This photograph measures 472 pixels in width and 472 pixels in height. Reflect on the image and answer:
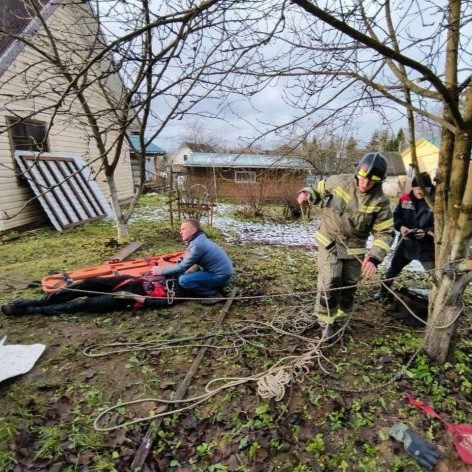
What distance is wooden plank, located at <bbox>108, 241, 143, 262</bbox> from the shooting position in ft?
21.9

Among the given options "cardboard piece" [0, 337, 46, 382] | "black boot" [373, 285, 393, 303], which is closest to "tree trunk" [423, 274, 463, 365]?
"black boot" [373, 285, 393, 303]

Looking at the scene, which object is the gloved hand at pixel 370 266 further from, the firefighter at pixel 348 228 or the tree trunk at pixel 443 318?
the tree trunk at pixel 443 318

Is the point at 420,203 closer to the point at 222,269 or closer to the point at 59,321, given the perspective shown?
the point at 222,269

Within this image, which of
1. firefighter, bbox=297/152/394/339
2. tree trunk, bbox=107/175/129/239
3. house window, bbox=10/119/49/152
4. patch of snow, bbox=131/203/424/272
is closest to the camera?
firefighter, bbox=297/152/394/339

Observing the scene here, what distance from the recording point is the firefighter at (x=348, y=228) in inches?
129

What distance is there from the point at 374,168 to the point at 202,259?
254 centimetres

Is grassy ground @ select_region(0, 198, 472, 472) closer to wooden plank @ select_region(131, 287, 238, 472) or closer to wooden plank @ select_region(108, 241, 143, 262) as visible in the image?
wooden plank @ select_region(131, 287, 238, 472)

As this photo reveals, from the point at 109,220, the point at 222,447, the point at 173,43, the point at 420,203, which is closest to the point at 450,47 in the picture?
the point at 420,203

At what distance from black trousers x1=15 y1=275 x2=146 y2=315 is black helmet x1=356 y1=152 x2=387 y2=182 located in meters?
3.25

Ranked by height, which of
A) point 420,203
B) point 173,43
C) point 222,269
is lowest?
point 222,269

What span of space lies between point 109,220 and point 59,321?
7.49 meters

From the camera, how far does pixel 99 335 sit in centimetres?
383

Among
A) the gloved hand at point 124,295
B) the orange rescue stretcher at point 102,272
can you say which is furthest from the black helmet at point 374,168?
the orange rescue stretcher at point 102,272

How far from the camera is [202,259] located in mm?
4629
